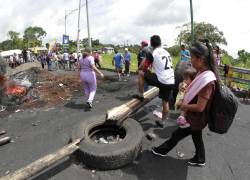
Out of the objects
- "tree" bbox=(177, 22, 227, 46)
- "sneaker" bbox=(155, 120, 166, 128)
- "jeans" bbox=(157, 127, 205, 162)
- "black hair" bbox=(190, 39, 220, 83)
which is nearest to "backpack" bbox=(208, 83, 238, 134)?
"black hair" bbox=(190, 39, 220, 83)

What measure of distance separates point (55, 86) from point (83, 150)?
8076mm

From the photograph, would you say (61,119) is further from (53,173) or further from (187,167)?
(187,167)

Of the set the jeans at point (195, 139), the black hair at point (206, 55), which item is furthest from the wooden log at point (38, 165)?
the black hair at point (206, 55)

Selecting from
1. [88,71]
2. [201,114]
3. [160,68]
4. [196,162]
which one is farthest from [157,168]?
[88,71]

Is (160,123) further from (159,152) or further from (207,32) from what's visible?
(207,32)

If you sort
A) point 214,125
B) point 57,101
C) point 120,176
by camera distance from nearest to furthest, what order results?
point 214,125, point 120,176, point 57,101

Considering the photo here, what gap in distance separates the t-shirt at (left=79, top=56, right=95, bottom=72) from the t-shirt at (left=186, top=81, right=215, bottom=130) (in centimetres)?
462

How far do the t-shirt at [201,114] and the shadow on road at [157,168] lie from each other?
867 millimetres

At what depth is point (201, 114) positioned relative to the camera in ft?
13.8

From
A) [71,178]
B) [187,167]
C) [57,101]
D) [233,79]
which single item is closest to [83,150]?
[71,178]

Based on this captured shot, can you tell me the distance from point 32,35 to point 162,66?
11150 cm

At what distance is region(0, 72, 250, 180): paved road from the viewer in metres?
4.66

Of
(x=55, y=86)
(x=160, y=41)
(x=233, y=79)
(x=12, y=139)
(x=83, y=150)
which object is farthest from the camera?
(x=55, y=86)

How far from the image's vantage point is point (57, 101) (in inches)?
397
